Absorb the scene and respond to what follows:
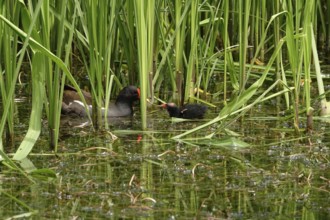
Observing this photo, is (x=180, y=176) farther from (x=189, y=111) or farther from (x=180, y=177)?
(x=189, y=111)

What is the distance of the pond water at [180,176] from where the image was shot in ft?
14.6

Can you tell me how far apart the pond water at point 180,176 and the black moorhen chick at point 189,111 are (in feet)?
0.91

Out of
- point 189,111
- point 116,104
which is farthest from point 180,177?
point 116,104

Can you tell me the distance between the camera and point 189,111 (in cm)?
724

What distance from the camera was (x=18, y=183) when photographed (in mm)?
5012

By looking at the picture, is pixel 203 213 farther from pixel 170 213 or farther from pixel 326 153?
pixel 326 153

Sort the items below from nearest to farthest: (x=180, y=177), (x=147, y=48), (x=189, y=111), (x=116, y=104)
Result: (x=180, y=177), (x=147, y=48), (x=189, y=111), (x=116, y=104)

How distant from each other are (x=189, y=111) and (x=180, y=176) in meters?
2.06

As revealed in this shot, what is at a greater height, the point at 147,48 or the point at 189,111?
the point at 147,48

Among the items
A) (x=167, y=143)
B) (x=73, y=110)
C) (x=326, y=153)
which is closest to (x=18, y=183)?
(x=167, y=143)

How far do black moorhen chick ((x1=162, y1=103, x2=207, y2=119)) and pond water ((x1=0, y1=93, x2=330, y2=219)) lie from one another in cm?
28

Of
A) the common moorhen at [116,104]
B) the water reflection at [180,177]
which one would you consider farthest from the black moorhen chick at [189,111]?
the common moorhen at [116,104]

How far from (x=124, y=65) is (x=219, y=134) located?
2.40m

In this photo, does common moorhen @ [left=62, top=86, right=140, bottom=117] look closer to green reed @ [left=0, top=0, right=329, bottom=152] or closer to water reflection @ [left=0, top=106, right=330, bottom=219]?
green reed @ [left=0, top=0, right=329, bottom=152]
